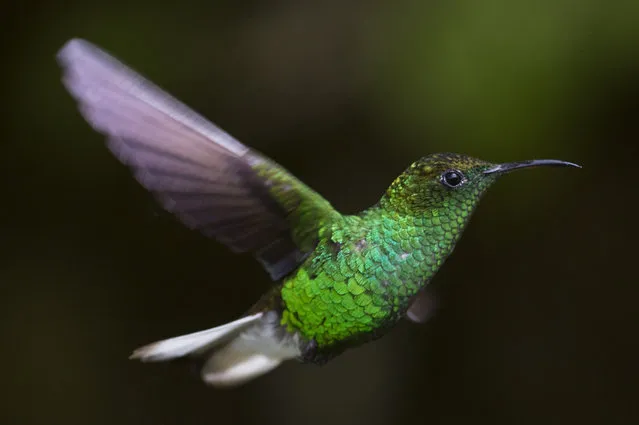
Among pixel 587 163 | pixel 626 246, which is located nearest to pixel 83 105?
pixel 587 163

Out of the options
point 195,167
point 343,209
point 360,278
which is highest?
point 195,167

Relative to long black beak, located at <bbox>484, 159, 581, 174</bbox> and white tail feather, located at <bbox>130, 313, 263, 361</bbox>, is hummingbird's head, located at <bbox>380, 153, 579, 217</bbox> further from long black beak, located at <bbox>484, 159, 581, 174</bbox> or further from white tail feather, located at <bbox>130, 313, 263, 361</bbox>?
white tail feather, located at <bbox>130, 313, 263, 361</bbox>

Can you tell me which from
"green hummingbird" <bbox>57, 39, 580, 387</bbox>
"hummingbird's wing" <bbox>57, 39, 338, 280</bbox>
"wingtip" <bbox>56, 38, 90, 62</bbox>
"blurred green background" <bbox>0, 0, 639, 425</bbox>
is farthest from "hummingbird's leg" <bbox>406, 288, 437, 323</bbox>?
"blurred green background" <bbox>0, 0, 639, 425</bbox>

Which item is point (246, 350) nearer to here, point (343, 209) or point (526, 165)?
point (526, 165)

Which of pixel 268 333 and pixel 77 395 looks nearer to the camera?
pixel 268 333

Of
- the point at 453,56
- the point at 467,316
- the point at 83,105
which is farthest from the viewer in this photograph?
the point at 467,316

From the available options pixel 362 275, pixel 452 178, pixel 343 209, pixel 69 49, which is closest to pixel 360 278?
pixel 362 275

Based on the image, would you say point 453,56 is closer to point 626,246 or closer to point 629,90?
point 629,90
